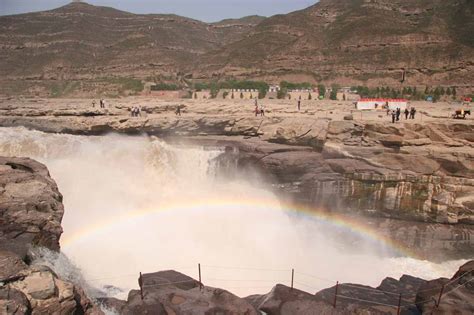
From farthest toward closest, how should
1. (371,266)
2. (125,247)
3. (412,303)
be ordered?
(371,266)
(125,247)
(412,303)

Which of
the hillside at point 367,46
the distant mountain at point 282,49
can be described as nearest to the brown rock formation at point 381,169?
the distant mountain at point 282,49

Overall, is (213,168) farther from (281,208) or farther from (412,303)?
(412,303)

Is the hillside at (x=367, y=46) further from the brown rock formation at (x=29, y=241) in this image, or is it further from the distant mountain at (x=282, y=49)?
the brown rock formation at (x=29, y=241)

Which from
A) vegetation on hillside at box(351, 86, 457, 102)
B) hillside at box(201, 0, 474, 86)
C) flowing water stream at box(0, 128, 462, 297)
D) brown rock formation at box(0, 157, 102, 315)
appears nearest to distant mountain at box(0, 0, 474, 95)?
hillside at box(201, 0, 474, 86)

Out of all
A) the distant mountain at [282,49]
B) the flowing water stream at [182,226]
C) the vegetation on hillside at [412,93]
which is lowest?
the flowing water stream at [182,226]

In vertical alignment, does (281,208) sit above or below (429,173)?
below

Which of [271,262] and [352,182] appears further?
[352,182]

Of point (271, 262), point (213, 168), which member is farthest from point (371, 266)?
point (213, 168)
